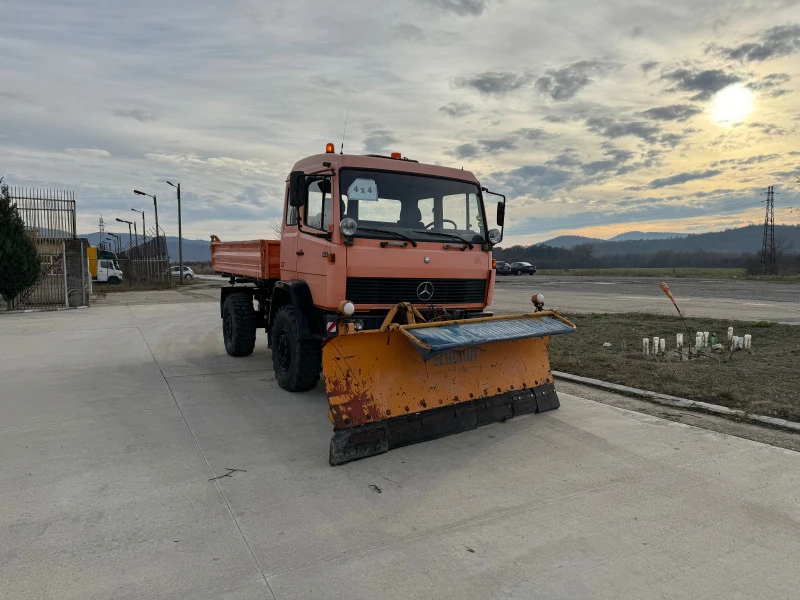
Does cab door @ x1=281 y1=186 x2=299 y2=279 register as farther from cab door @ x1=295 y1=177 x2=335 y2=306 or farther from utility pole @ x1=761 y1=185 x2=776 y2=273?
utility pole @ x1=761 y1=185 x2=776 y2=273

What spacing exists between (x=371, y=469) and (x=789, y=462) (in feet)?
10.9

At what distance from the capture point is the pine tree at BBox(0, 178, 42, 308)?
1655 centimetres

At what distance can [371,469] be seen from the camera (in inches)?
171

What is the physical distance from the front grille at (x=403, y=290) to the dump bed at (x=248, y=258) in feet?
7.45

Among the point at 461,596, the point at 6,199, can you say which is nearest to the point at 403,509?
the point at 461,596

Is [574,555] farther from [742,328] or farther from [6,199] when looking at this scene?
[6,199]

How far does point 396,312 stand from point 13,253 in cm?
1637

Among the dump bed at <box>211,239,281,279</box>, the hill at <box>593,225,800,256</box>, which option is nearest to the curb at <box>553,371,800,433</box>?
the dump bed at <box>211,239,281,279</box>

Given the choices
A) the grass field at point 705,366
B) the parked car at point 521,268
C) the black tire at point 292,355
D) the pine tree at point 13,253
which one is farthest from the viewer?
the parked car at point 521,268

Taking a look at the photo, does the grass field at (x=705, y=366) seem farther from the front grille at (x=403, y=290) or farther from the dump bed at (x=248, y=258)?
the dump bed at (x=248, y=258)

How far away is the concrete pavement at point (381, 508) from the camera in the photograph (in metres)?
2.86

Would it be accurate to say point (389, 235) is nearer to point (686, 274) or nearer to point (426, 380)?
point (426, 380)

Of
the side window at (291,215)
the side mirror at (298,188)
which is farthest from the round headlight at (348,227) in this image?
the side window at (291,215)

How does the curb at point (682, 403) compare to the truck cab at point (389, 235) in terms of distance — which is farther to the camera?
the truck cab at point (389, 235)
